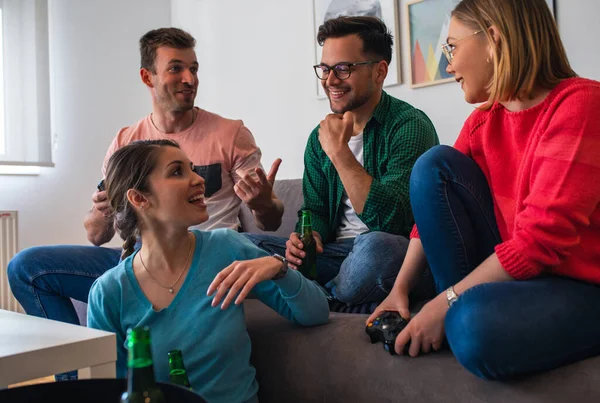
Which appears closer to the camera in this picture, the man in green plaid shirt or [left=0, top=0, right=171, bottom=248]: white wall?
the man in green plaid shirt

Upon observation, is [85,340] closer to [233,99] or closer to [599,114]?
[599,114]

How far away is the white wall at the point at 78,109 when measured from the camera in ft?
12.3

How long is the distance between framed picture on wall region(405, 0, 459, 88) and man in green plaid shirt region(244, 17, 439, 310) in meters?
0.71

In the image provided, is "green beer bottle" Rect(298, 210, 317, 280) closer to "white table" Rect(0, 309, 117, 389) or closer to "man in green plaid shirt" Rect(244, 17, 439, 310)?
"man in green plaid shirt" Rect(244, 17, 439, 310)

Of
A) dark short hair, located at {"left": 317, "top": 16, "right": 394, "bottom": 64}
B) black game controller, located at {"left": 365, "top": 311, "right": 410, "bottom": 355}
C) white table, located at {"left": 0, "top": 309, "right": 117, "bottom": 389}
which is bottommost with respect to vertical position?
black game controller, located at {"left": 365, "top": 311, "right": 410, "bottom": 355}

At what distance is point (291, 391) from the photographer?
1506mm

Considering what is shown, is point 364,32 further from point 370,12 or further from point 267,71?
point 267,71

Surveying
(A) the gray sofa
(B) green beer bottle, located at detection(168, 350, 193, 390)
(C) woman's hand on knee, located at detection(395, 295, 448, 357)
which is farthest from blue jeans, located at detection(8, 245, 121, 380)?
(C) woman's hand on knee, located at detection(395, 295, 448, 357)

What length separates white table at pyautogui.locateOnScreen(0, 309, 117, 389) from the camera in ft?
3.28

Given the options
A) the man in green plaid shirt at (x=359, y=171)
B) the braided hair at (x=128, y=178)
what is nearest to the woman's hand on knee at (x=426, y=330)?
the man in green plaid shirt at (x=359, y=171)

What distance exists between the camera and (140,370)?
0.75 meters

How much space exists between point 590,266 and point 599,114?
10.8 inches

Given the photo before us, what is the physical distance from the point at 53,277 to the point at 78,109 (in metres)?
2.09

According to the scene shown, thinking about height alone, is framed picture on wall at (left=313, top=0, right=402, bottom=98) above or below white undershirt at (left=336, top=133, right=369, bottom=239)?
above
